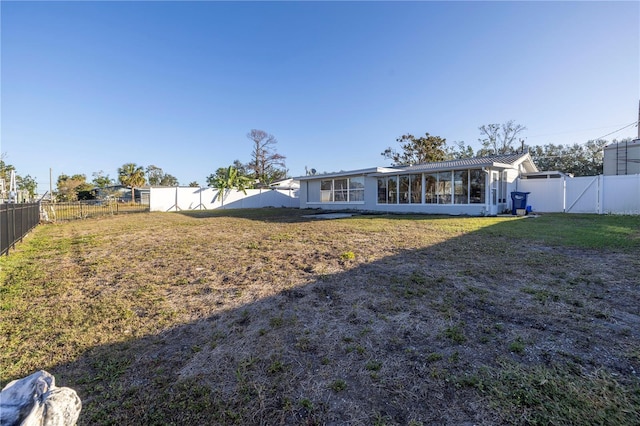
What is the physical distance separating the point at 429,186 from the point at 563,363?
15.2 metres

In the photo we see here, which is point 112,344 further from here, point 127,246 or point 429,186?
point 429,186

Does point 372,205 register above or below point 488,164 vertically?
below

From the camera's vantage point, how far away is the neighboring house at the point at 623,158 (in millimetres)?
19031

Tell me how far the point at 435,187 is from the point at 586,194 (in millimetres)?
7483

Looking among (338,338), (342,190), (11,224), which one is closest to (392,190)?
(342,190)

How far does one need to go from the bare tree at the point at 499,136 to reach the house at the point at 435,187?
61.2 feet

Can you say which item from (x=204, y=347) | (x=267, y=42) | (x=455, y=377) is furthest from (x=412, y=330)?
(x=267, y=42)

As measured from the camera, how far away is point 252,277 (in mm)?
4820

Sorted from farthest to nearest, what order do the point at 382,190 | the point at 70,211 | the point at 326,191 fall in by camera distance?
the point at 326,191 < the point at 382,190 < the point at 70,211

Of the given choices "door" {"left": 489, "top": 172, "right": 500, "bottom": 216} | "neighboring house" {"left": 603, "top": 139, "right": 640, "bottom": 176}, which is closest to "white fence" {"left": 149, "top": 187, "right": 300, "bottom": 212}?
"door" {"left": 489, "top": 172, "right": 500, "bottom": 216}

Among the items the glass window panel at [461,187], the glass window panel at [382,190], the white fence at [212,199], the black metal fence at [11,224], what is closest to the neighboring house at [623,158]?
the glass window panel at [461,187]

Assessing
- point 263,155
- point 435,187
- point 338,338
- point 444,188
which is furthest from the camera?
point 263,155

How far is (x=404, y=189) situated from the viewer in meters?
17.8

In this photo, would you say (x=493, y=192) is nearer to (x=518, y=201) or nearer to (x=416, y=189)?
(x=518, y=201)
